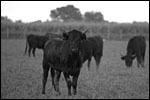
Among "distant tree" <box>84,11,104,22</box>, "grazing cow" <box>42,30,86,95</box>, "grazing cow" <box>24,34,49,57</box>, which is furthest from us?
"distant tree" <box>84,11,104,22</box>

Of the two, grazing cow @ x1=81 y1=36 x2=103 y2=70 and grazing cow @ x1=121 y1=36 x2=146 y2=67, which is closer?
grazing cow @ x1=81 y1=36 x2=103 y2=70

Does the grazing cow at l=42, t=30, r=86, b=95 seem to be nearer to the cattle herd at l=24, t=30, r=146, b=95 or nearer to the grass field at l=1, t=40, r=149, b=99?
the cattle herd at l=24, t=30, r=146, b=95

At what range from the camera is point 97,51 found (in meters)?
12.3

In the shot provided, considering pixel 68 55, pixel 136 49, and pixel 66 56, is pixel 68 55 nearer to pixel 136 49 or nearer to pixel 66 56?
pixel 66 56

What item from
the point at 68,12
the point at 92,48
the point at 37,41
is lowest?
the point at 92,48

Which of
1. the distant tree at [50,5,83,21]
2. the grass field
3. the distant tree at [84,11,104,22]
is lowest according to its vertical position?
the grass field

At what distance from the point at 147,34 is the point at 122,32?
3835 millimetres

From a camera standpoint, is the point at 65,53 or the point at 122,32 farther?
the point at 122,32

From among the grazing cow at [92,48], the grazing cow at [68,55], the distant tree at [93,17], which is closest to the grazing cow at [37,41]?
the grazing cow at [92,48]

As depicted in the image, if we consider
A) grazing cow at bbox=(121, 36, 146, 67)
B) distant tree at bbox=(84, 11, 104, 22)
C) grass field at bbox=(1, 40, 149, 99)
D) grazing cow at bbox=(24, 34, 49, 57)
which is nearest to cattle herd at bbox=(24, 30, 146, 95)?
grass field at bbox=(1, 40, 149, 99)

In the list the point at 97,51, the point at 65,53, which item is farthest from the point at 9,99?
the point at 97,51

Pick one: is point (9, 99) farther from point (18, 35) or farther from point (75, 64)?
point (18, 35)

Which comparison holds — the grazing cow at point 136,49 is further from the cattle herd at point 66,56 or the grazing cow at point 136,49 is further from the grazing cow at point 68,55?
the grazing cow at point 68,55

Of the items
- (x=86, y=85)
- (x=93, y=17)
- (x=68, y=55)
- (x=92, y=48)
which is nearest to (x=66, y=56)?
(x=68, y=55)
